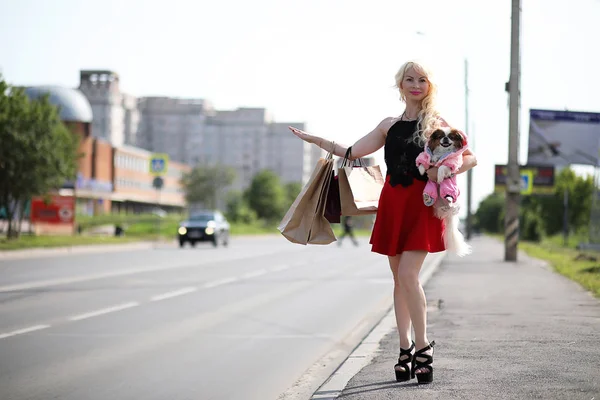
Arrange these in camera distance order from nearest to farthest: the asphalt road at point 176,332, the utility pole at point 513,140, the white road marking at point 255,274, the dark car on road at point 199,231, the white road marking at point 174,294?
1. the asphalt road at point 176,332
2. the white road marking at point 174,294
3. the white road marking at point 255,274
4. the utility pole at point 513,140
5. the dark car on road at point 199,231

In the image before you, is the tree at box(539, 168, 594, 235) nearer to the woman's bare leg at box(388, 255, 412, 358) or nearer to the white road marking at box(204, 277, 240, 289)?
the white road marking at box(204, 277, 240, 289)

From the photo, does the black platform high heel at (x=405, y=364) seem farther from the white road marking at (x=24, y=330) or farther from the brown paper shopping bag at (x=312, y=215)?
the white road marking at (x=24, y=330)

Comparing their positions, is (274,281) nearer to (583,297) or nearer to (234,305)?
(234,305)

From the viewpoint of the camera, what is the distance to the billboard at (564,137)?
1786 inches

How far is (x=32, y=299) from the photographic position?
14.4m

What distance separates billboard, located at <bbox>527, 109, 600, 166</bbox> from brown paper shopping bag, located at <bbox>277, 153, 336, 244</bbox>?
39.3 metres

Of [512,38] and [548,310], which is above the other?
[512,38]

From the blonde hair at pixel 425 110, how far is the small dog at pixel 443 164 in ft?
0.22

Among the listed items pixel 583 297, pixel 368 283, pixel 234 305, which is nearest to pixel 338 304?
pixel 234 305

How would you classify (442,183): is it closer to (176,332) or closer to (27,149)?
(176,332)

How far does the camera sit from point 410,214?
6215 millimetres

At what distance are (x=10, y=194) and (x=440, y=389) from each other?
120 ft

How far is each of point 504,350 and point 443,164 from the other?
2305 millimetres

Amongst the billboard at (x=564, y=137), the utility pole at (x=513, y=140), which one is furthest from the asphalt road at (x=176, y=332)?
the billboard at (x=564, y=137)
